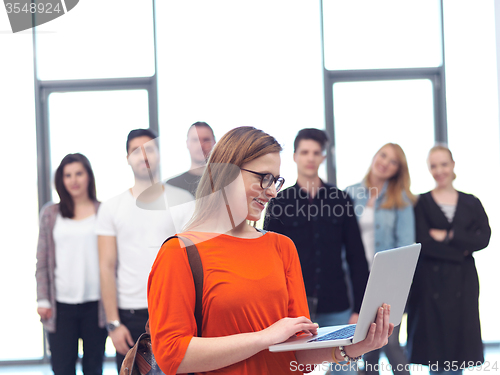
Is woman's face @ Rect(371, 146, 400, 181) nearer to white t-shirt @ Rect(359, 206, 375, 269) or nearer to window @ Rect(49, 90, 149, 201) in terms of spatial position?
white t-shirt @ Rect(359, 206, 375, 269)

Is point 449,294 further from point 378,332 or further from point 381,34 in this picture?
point 381,34

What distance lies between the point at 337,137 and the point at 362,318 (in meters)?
2.41

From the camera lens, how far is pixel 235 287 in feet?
3.01

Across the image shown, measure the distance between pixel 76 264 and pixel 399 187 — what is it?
1820 millimetres

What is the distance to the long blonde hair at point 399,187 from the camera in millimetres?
2389

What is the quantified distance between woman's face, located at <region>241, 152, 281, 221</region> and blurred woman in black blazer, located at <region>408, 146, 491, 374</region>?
1.66 metres

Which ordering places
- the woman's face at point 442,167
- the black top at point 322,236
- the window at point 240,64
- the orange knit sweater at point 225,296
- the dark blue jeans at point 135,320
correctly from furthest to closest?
1. the window at point 240,64
2. the woman's face at point 442,167
3. the black top at point 322,236
4. the dark blue jeans at point 135,320
5. the orange knit sweater at point 225,296

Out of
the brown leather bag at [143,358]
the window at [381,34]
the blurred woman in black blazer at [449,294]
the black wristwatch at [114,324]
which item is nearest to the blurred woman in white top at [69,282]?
the black wristwatch at [114,324]

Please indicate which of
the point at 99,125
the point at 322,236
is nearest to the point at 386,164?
the point at 322,236

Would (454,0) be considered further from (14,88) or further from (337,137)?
(14,88)

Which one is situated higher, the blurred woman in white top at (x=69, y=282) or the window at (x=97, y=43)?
the window at (x=97, y=43)

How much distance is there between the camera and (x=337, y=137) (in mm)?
3195

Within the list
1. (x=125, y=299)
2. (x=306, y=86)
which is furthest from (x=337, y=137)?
(x=125, y=299)

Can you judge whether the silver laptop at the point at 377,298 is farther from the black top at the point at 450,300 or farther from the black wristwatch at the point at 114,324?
the black top at the point at 450,300
